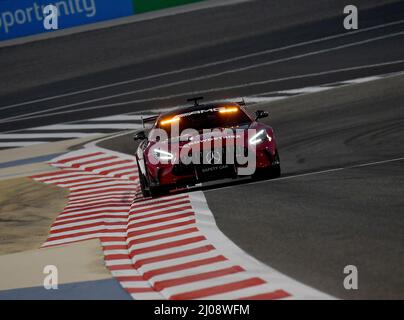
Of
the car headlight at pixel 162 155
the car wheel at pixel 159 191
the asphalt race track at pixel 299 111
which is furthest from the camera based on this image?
the car wheel at pixel 159 191

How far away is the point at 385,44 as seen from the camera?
31125 millimetres

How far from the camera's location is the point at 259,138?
1580cm

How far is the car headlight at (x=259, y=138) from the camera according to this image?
15.7 meters

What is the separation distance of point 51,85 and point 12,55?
3.20m

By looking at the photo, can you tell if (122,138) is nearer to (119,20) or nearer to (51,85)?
(51,85)

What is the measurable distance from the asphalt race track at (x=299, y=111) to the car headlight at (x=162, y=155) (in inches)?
30.0

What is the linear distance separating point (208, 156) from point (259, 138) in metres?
0.77

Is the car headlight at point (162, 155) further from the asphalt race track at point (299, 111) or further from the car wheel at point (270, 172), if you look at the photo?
the car wheel at point (270, 172)

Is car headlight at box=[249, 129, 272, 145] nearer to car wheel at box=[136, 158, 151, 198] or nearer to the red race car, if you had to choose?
the red race car

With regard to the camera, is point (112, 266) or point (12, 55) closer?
point (112, 266)

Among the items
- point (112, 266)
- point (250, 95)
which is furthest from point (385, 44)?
point (112, 266)

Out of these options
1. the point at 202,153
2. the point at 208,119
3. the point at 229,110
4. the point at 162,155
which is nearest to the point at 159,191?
the point at 162,155

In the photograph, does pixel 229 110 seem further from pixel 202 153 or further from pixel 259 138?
pixel 202 153

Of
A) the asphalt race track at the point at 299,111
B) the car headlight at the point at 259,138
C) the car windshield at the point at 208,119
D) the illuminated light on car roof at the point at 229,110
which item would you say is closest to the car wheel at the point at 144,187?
the car windshield at the point at 208,119
